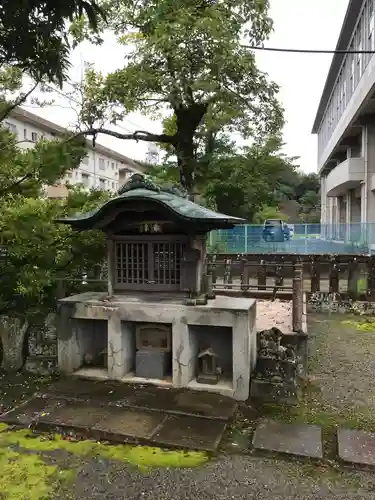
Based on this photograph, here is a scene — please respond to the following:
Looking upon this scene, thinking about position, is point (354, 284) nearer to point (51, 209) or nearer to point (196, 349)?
point (196, 349)

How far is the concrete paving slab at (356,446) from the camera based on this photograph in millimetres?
5406

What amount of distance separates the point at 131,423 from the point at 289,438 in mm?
2327

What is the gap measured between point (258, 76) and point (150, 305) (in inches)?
447

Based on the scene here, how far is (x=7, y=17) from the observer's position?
338cm

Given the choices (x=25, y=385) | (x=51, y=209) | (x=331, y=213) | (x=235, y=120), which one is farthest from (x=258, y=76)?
(x=331, y=213)

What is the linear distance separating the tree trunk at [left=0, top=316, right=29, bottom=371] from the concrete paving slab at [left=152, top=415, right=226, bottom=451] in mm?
3840

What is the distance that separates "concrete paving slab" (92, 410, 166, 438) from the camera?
6.08 metres

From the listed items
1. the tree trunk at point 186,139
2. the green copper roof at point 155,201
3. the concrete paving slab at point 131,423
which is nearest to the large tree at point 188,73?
the tree trunk at point 186,139

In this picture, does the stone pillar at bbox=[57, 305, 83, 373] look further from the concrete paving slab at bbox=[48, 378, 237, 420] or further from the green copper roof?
the green copper roof

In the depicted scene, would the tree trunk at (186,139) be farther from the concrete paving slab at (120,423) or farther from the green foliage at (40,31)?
the green foliage at (40,31)

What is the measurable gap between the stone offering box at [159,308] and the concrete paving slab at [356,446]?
74.4 inches

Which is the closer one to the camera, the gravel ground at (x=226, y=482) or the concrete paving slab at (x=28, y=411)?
the gravel ground at (x=226, y=482)

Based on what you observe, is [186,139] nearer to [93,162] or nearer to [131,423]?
[131,423]

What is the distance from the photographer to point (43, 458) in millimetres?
5496
